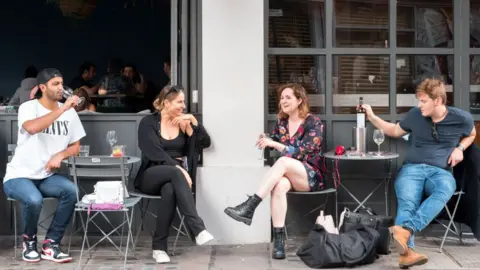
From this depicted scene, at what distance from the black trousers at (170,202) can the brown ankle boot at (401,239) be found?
58.2 inches

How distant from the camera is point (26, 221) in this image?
645 cm

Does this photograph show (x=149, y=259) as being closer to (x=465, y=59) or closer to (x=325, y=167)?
(x=325, y=167)

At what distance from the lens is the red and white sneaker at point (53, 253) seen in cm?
648

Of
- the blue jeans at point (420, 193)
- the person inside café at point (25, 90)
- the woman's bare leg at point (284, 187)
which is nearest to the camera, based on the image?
the blue jeans at point (420, 193)

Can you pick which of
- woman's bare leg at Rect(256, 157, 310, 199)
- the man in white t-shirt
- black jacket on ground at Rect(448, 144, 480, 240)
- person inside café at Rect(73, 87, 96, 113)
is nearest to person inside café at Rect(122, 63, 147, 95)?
person inside café at Rect(73, 87, 96, 113)

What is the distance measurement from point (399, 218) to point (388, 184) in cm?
100

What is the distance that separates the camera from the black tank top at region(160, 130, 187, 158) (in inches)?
265

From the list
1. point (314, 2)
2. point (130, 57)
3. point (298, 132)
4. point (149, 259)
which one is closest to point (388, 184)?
point (298, 132)

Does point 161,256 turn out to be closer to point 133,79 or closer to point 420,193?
point 420,193

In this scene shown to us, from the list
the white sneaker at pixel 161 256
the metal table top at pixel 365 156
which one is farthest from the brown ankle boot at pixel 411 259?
the white sneaker at pixel 161 256

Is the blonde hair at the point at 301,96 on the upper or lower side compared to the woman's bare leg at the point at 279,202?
upper

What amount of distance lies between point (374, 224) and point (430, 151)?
799 mm

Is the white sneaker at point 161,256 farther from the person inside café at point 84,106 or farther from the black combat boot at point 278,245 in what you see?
the person inside café at point 84,106

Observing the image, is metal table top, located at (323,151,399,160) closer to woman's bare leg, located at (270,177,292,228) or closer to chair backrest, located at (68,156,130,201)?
woman's bare leg, located at (270,177,292,228)
